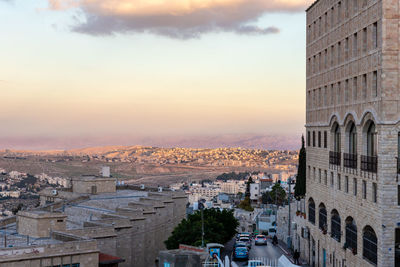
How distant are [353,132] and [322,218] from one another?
10147mm

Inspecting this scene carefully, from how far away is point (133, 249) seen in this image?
156 ft

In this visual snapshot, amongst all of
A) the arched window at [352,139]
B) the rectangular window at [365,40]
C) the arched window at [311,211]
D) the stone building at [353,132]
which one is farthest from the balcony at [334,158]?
the rectangular window at [365,40]

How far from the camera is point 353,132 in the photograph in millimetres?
36938

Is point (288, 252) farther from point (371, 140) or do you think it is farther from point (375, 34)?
point (375, 34)

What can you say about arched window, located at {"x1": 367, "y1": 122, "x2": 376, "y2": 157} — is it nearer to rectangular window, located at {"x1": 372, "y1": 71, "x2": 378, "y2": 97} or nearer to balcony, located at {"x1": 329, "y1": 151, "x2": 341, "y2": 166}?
rectangular window, located at {"x1": 372, "y1": 71, "x2": 378, "y2": 97}

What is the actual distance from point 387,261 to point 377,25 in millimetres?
12379

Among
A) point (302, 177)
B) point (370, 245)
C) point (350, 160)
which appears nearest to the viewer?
point (370, 245)

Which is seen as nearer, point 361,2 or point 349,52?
point 361,2

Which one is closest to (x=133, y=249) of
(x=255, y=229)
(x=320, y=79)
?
(x=320, y=79)

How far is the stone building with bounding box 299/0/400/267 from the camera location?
3061cm

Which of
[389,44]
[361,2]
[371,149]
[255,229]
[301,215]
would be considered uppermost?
[361,2]

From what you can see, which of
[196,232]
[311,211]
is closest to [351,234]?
[311,211]

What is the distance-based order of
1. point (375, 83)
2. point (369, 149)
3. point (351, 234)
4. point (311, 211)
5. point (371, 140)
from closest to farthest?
1. point (375, 83)
2. point (371, 140)
3. point (369, 149)
4. point (351, 234)
5. point (311, 211)

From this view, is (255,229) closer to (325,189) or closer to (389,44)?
(325,189)
